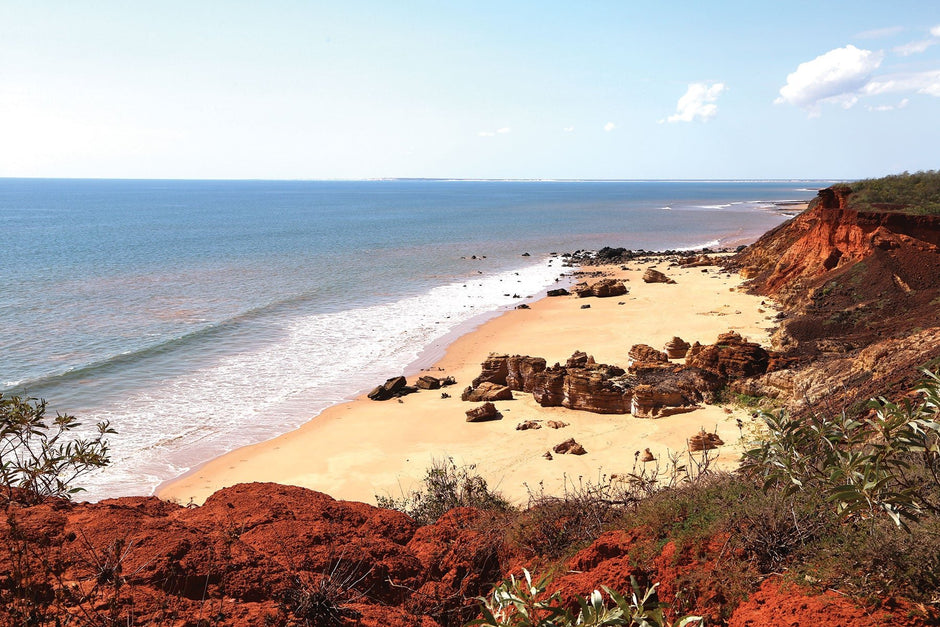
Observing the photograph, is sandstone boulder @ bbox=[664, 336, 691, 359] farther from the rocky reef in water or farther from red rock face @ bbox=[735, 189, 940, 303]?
the rocky reef in water

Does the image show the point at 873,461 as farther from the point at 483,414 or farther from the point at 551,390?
the point at 551,390

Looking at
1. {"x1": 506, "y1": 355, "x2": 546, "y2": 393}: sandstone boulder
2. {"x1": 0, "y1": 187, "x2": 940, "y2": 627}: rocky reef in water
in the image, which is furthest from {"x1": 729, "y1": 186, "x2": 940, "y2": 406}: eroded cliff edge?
{"x1": 506, "y1": 355, "x2": 546, "y2": 393}: sandstone boulder

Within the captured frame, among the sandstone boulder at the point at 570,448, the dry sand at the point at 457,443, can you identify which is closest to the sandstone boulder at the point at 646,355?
the dry sand at the point at 457,443

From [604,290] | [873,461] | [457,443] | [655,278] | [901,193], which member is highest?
[901,193]

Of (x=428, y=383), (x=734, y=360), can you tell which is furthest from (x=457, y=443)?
(x=734, y=360)

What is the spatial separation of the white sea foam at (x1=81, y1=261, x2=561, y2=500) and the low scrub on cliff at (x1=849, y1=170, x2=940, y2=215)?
19.4 m

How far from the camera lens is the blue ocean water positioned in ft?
63.7

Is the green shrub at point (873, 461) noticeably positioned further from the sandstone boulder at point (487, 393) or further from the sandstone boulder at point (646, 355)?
the sandstone boulder at point (646, 355)

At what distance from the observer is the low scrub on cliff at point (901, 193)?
2561 cm

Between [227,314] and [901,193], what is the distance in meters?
34.7

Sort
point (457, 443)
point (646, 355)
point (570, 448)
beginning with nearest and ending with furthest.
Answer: point (570, 448), point (457, 443), point (646, 355)

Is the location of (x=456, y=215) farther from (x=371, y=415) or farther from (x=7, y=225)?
(x=371, y=415)

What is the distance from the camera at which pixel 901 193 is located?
2753cm

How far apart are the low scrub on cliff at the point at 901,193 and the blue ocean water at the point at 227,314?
19.6m
